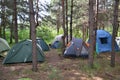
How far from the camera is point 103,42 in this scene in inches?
669

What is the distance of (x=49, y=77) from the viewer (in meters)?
9.09

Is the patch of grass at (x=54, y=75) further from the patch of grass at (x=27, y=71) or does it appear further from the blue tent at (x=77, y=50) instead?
the blue tent at (x=77, y=50)

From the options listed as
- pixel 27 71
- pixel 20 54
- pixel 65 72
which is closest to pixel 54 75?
pixel 65 72

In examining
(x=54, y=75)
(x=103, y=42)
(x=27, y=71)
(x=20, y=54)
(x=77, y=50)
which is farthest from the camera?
(x=103, y=42)

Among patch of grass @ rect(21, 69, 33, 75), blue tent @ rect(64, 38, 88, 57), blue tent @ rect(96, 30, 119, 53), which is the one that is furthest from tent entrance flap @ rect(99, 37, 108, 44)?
patch of grass @ rect(21, 69, 33, 75)

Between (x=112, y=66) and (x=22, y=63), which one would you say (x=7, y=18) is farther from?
(x=112, y=66)

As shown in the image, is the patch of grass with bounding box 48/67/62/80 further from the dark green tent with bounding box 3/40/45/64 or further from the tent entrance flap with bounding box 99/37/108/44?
the tent entrance flap with bounding box 99/37/108/44

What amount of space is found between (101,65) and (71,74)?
7.18ft

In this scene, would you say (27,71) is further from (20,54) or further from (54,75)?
(20,54)

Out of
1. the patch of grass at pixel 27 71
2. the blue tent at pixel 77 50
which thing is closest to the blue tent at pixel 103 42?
the blue tent at pixel 77 50

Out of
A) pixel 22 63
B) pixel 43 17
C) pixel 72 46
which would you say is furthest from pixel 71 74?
pixel 43 17

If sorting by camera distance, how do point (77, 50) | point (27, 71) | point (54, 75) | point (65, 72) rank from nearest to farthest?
point (54, 75) < point (65, 72) < point (27, 71) < point (77, 50)

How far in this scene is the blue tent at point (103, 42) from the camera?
54.1 feet

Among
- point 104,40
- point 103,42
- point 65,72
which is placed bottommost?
point 65,72
